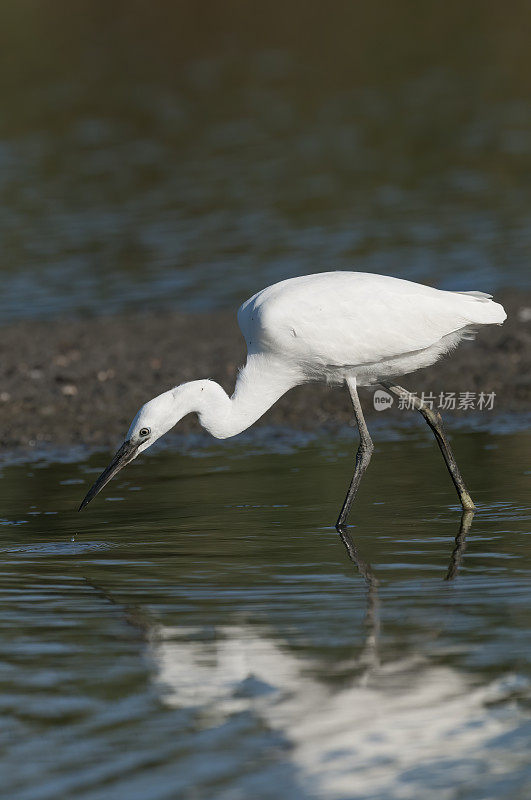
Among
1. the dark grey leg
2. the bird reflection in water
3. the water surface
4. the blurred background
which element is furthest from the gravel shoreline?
the bird reflection in water

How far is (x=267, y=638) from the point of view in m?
5.68

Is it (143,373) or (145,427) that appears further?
(143,373)

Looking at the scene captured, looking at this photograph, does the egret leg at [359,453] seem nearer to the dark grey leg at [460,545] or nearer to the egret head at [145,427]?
the dark grey leg at [460,545]

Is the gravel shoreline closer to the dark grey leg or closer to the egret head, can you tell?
the egret head

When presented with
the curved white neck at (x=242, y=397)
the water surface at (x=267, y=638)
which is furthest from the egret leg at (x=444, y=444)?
the curved white neck at (x=242, y=397)

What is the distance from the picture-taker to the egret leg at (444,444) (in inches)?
325

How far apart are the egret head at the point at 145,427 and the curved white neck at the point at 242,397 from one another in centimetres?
19

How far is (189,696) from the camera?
5090mm

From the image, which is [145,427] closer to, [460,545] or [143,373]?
[460,545]

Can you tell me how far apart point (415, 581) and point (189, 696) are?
1717 millimetres

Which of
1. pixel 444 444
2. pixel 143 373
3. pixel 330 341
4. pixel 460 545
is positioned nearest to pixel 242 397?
pixel 330 341

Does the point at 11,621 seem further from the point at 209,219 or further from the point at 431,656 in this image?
the point at 209,219

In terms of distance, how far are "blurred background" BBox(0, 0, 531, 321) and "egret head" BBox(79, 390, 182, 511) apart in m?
7.05

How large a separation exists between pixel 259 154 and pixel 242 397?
1358cm
